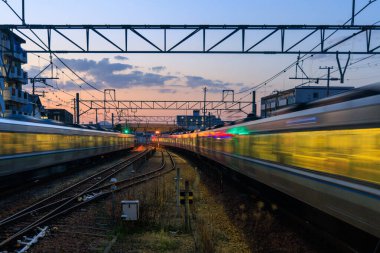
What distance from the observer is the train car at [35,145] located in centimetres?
1341

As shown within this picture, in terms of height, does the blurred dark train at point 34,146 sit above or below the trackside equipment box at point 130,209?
above

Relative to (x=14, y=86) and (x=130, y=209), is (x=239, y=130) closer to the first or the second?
(x=130, y=209)

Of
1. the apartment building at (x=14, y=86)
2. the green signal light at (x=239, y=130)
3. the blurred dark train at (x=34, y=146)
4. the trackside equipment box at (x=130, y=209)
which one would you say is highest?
the apartment building at (x=14, y=86)

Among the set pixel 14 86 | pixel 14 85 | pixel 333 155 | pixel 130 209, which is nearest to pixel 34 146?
pixel 130 209

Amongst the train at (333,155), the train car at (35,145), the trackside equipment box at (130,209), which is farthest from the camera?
the train car at (35,145)

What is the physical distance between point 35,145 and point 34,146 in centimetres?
13

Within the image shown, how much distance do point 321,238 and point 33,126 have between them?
12.7 metres

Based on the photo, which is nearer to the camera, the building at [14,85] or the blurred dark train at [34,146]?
the blurred dark train at [34,146]

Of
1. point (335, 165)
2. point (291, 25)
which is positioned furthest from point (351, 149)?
point (291, 25)

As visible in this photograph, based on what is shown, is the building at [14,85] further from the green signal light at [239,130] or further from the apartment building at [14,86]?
the green signal light at [239,130]

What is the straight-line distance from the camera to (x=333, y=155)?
6.63 metres

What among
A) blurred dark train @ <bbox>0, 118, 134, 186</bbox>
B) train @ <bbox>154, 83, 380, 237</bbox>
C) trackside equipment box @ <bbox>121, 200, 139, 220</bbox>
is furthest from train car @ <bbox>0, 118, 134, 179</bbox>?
train @ <bbox>154, 83, 380, 237</bbox>

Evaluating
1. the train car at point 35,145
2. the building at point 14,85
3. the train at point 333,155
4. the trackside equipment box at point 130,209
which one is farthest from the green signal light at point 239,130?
the building at point 14,85

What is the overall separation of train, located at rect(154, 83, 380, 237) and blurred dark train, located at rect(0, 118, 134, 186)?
8709mm
